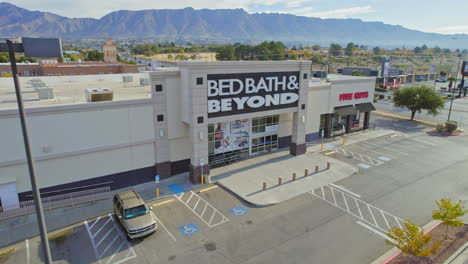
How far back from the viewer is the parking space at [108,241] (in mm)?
14938

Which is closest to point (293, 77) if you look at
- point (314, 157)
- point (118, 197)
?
point (314, 157)

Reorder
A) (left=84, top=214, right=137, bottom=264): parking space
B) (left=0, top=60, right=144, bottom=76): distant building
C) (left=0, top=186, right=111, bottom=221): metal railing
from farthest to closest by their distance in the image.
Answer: (left=0, top=60, right=144, bottom=76): distant building, (left=0, top=186, right=111, bottom=221): metal railing, (left=84, top=214, right=137, bottom=264): parking space

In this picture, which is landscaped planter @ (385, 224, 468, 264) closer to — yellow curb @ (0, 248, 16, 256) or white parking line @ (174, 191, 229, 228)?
white parking line @ (174, 191, 229, 228)

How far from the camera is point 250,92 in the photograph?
83.4 ft

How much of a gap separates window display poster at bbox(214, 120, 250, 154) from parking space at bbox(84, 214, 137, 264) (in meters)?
11.6

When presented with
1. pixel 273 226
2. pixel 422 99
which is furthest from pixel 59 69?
pixel 422 99

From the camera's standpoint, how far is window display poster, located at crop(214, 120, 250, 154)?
27219 mm

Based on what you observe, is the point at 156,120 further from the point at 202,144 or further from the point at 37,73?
the point at 37,73

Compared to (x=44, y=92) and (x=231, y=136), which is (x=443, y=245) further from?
(x=44, y=92)

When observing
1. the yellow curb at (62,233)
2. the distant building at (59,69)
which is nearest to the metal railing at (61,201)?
the yellow curb at (62,233)

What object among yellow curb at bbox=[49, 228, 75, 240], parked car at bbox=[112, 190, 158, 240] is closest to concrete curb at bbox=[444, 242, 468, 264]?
parked car at bbox=[112, 190, 158, 240]

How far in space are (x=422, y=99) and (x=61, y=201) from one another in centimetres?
4683

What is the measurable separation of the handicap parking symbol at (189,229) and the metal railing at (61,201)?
689 centimetres

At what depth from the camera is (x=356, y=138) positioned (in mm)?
36188
